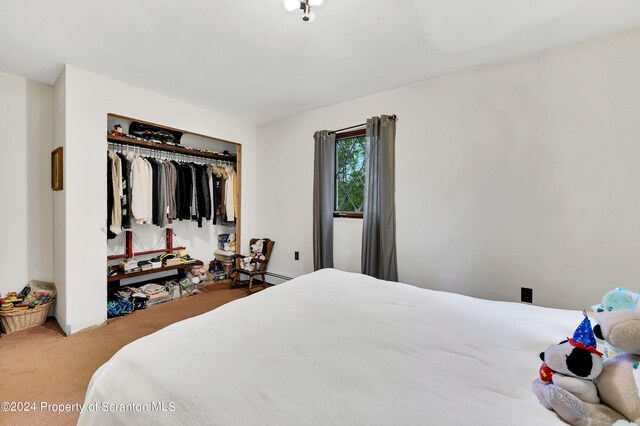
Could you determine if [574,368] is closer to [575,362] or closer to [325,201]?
[575,362]

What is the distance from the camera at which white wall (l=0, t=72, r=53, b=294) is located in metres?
2.33

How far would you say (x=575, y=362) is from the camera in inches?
26.1

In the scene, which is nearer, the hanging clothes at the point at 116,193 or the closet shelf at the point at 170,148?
the hanging clothes at the point at 116,193

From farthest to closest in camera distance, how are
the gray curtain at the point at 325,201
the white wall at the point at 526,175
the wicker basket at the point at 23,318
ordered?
the gray curtain at the point at 325,201, the wicker basket at the point at 23,318, the white wall at the point at 526,175

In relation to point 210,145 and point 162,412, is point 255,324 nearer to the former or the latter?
point 162,412

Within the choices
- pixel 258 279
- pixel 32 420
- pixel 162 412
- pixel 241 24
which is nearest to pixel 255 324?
pixel 162 412

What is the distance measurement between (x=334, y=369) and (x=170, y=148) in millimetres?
3154

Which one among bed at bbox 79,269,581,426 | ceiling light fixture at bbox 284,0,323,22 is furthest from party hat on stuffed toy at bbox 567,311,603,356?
ceiling light fixture at bbox 284,0,323,22

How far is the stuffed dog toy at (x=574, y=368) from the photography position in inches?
25.4

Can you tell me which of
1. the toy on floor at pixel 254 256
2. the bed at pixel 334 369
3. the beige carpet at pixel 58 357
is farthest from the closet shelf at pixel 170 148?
the bed at pixel 334 369

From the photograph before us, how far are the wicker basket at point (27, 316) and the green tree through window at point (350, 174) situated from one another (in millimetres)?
2953

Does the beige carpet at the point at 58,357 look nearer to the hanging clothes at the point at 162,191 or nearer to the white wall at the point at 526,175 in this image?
the hanging clothes at the point at 162,191

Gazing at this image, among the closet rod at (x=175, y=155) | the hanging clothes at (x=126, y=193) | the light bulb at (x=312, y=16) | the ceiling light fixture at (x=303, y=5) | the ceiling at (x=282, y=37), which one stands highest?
the ceiling at (x=282, y=37)

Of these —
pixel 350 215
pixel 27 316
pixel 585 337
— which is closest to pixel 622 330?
pixel 585 337
